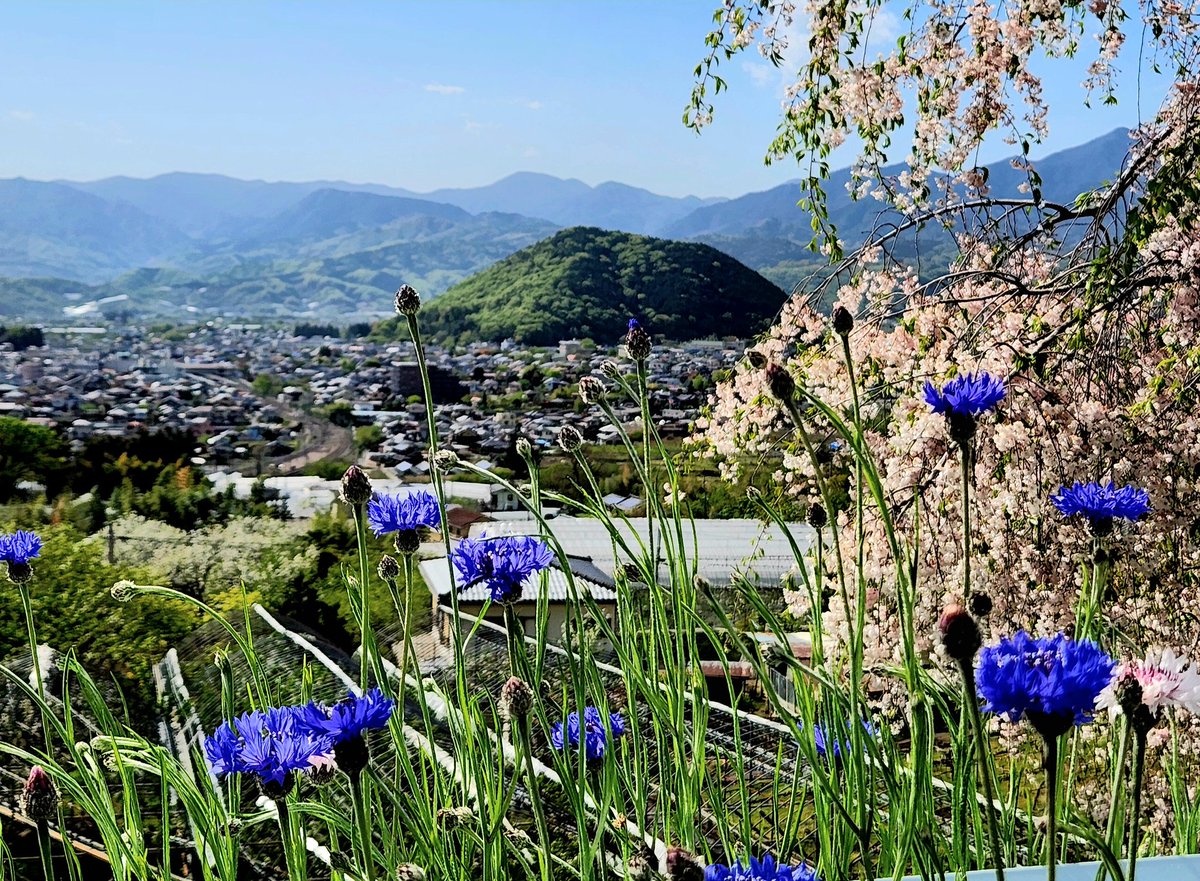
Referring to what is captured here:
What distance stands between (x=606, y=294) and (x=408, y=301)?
1964 cm

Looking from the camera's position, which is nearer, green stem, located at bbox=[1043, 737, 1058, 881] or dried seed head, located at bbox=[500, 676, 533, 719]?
green stem, located at bbox=[1043, 737, 1058, 881]

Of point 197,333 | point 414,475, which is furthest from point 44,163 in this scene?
point 414,475

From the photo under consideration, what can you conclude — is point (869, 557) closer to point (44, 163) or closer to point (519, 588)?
point (519, 588)

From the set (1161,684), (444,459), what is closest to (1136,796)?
(1161,684)

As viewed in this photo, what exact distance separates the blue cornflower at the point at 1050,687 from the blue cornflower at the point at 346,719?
322 millimetres

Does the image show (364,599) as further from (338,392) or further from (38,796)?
(338,392)

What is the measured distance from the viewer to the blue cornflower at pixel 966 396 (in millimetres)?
647

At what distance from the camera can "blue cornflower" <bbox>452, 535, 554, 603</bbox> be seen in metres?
0.76

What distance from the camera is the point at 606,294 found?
798 inches

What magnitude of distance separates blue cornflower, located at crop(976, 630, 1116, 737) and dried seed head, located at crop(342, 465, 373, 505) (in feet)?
1.54

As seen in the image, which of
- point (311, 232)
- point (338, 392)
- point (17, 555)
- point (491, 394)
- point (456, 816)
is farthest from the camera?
point (311, 232)

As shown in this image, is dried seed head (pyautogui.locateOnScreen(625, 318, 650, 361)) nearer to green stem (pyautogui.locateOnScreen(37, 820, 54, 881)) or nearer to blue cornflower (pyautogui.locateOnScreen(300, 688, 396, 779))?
blue cornflower (pyautogui.locateOnScreen(300, 688, 396, 779))

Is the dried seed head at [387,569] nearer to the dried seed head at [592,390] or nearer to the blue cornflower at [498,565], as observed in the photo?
the blue cornflower at [498,565]

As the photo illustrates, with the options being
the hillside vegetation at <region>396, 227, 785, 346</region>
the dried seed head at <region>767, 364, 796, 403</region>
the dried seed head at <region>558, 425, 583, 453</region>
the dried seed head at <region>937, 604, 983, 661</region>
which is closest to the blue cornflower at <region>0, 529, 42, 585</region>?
the dried seed head at <region>558, 425, 583, 453</region>
